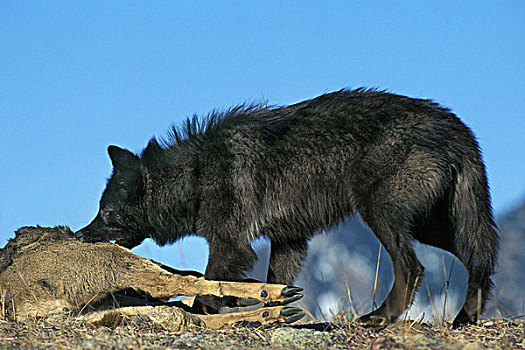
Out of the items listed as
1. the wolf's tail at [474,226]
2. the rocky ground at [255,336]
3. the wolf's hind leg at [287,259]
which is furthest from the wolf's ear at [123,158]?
the wolf's tail at [474,226]

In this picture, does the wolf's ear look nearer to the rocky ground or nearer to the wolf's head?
the wolf's head

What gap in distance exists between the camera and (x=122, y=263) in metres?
4.60

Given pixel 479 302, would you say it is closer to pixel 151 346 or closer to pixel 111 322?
pixel 151 346

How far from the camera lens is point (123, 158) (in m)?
5.62

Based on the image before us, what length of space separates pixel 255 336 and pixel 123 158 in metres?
2.59

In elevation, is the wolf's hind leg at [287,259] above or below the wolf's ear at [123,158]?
below

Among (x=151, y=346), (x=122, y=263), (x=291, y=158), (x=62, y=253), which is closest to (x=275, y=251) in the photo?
(x=291, y=158)

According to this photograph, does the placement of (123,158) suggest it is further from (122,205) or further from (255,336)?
(255,336)

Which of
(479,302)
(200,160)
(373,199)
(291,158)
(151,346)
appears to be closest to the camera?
(151,346)

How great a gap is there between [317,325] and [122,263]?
1.63 metres

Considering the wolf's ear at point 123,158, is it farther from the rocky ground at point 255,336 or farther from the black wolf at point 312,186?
the rocky ground at point 255,336

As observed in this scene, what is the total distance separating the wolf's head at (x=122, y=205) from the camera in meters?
5.52

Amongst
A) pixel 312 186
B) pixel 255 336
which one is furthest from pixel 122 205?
pixel 255 336

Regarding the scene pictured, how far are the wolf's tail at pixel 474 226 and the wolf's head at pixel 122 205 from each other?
2.91m
